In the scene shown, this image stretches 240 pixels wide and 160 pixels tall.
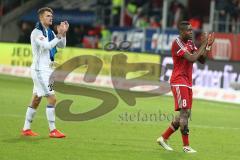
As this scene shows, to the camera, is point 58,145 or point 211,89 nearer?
point 58,145

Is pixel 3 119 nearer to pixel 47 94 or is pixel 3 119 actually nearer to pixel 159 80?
pixel 47 94

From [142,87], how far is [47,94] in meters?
11.9

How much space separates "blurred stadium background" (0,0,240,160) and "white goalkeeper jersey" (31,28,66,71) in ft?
4.19

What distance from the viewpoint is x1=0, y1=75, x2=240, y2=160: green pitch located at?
11773 mm

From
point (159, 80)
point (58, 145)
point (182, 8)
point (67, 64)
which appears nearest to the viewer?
point (58, 145)

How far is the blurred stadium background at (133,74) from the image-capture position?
41.7ft

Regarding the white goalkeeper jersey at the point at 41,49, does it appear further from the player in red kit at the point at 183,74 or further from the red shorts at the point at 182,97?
the red shorts at the point at 182,97

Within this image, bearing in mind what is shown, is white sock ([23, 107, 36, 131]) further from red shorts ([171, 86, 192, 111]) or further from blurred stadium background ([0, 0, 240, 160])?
red shorts ([171, 86, 192, 111])

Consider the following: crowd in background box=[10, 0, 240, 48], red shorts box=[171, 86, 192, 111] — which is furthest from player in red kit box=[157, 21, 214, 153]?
crowd in background box=[10, 0, 240, 48]

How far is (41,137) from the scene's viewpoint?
43.8 feet

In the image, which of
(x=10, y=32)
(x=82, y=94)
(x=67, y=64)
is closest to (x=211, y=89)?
(x=82, y=94)

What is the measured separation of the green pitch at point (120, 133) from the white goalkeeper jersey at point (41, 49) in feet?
4.13

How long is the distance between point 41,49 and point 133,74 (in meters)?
13.1

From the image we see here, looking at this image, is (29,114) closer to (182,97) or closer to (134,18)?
(182,97)
